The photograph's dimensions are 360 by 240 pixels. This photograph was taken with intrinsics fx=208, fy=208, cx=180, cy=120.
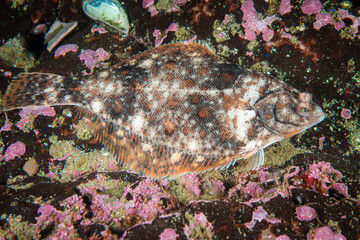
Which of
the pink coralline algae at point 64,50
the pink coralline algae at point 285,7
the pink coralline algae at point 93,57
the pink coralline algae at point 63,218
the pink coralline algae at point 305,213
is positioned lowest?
the pink coralline algae at point 63,218

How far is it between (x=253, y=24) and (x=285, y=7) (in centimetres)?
58

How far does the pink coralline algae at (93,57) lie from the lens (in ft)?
12.5

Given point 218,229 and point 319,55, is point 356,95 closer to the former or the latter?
point 319,55

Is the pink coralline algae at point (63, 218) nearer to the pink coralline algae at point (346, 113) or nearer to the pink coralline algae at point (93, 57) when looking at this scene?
the pink coralline algae at point (93, 57)

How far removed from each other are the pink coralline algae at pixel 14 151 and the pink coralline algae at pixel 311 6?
5267mm

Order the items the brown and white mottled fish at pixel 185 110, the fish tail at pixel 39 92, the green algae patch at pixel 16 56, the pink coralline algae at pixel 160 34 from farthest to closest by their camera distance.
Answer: the green algae patch at pixel 16 56
the pink coralline algae at pixel 160 34
the fish tail at pixel 39 92
the brown and white mottled fish at pixel 185 110

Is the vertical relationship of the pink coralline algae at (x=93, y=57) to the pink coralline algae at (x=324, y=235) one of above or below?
above

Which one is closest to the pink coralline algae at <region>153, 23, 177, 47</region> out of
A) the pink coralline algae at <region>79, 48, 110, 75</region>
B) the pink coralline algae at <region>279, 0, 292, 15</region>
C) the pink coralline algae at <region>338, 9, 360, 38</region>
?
the pink coralline algae at <region>79, 48, 110, 75</region>

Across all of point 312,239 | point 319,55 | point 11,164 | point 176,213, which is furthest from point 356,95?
point 11,164

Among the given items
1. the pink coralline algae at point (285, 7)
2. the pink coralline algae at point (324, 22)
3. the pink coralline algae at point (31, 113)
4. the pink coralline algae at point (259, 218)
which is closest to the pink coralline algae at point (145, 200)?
the pink coralline algae at point (259, 218)

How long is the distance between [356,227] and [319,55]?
8.28 feet

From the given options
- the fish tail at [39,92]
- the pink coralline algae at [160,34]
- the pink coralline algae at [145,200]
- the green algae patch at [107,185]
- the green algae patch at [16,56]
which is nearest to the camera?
the pink coralline algae at [145,200]

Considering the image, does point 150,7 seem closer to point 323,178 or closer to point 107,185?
point 107,185

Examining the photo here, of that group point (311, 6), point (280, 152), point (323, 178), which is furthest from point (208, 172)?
point (311, 6)
